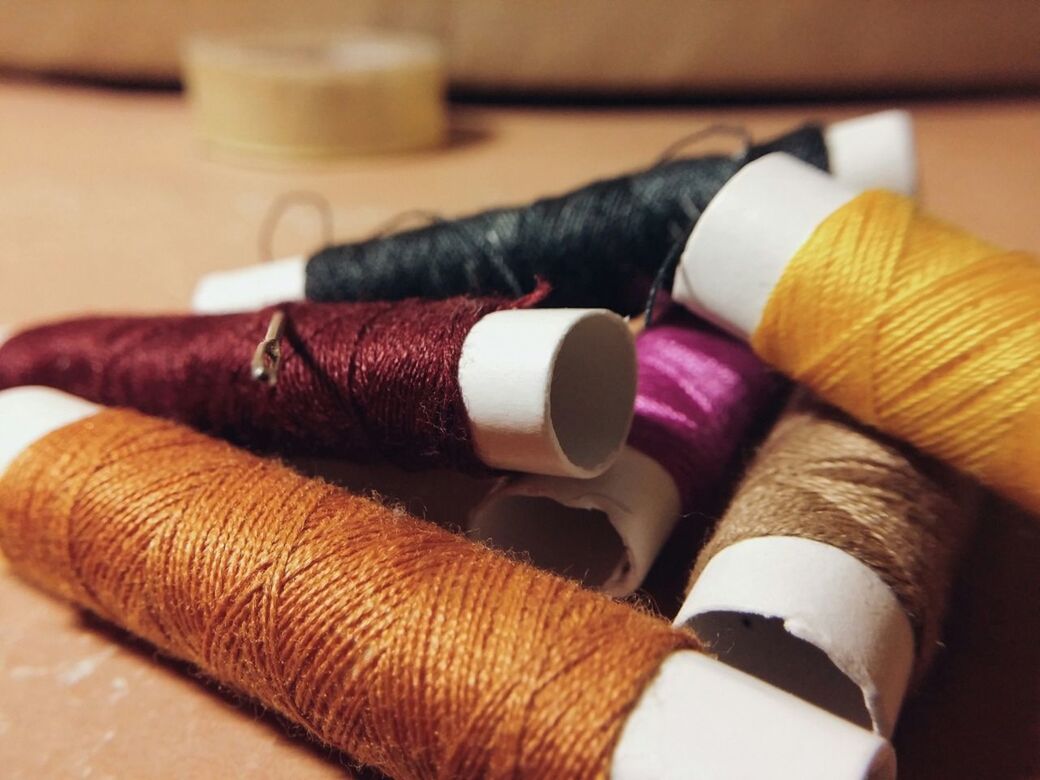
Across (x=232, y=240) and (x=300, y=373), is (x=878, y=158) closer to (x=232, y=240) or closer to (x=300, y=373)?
(x=300, y=373)

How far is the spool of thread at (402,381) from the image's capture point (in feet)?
2.39

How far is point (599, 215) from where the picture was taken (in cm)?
105

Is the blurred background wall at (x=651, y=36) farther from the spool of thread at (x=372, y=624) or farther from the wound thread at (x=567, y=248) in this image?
the spool of thread at (x=372, y=624)

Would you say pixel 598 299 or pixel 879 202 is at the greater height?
pixel 879 202

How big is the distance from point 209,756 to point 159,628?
0.10 meters

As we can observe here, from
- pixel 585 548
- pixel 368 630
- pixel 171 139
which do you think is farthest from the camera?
pixel 171 139

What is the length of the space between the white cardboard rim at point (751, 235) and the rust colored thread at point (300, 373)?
0.55 feet

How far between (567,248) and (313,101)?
117cm

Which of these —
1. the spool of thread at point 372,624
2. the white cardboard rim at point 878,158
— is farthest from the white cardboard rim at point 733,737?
the white cardboard rim at point 878,158

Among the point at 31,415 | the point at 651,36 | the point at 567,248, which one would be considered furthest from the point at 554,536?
the point at 651,36

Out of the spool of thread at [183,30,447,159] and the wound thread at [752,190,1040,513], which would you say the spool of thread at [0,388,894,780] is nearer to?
the wound thread at [752,190,1040,513]

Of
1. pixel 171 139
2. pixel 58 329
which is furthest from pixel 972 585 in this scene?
pixel 171 139

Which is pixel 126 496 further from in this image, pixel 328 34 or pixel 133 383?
pixel 328 34

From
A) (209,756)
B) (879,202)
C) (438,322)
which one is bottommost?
(209,756)
